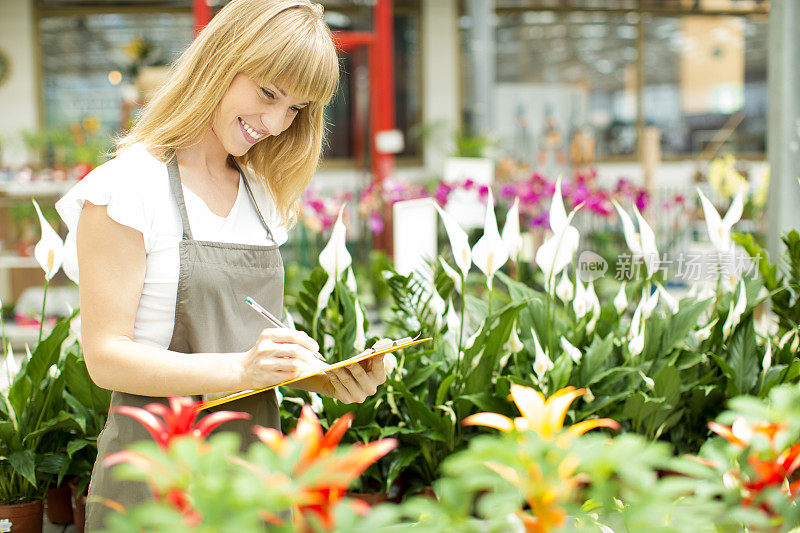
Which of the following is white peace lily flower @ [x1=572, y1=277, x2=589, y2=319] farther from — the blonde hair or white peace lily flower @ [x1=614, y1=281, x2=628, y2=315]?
the blonde hair

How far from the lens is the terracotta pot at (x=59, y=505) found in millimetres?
2059

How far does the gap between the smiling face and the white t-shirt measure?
13 centimetres

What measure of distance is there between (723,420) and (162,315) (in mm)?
886

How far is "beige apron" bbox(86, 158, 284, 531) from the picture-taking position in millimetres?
1294

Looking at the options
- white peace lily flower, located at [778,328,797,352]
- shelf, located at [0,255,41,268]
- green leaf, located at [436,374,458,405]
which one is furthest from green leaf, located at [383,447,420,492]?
shelf, located at [0,255,41,268]

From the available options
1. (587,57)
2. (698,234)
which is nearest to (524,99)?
(587,57)

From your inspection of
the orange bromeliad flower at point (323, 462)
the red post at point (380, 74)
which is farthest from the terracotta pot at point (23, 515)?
the red post at point (380, 74)

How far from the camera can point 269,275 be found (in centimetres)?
142

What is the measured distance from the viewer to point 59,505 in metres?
2.07

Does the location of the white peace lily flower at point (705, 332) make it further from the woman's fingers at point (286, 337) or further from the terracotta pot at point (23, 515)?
the terracotta pot at point (23, 515)

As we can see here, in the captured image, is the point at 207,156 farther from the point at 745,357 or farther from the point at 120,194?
the point at 745,357

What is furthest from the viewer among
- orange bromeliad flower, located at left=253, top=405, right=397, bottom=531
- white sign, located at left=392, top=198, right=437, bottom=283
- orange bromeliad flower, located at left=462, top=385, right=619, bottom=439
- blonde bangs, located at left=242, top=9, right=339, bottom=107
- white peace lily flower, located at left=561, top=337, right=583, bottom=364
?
white sign, located at left=392, top=198, right=437, bottom=283

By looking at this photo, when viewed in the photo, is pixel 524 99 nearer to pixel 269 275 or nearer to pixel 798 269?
pixel 798 269

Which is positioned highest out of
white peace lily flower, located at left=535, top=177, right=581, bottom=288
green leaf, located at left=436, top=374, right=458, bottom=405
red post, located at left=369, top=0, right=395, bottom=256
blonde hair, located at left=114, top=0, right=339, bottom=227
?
red post, located at left=369, top=0, right=395, bottom=256
